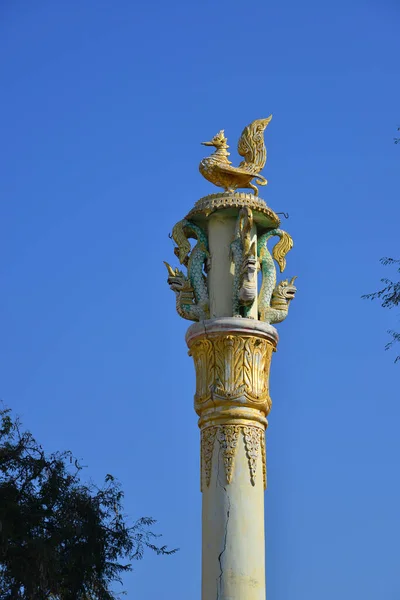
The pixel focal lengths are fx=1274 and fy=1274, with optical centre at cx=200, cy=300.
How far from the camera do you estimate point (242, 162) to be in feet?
61.1

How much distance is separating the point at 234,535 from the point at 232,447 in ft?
3.87

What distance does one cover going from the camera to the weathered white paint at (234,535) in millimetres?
15648

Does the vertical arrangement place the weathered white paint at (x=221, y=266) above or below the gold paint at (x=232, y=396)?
above

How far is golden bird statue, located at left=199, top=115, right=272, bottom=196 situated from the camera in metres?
18.3

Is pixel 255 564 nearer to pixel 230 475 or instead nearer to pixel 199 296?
pixel 230 475

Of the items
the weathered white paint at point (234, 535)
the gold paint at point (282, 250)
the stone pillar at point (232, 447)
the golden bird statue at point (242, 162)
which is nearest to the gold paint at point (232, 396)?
the stone pillar at point (232, 447)

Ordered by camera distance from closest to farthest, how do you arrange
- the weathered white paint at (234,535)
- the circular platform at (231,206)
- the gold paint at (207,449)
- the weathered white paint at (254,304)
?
the weathered white paint at (234,535), the gold paint at (207,449), the weathered white paint at (254,304), the circular platform at (231,206)

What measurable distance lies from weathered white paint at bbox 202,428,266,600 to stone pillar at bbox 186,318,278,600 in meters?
0.01

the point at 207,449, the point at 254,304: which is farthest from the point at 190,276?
the point at 207,449

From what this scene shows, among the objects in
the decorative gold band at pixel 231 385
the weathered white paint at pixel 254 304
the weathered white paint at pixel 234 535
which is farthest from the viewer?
→ the weathered white paint at pixel 254 304

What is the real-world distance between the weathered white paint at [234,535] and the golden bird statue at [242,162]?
159 inches

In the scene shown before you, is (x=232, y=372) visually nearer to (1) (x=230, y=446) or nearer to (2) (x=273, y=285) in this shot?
(1) (x=230, y=446)

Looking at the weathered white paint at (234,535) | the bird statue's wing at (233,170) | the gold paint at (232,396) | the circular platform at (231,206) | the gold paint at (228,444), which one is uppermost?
the bird statue's wing at (233,170)

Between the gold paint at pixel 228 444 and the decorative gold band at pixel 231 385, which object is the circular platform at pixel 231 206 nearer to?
the decorative gold band at pixel 231 385
